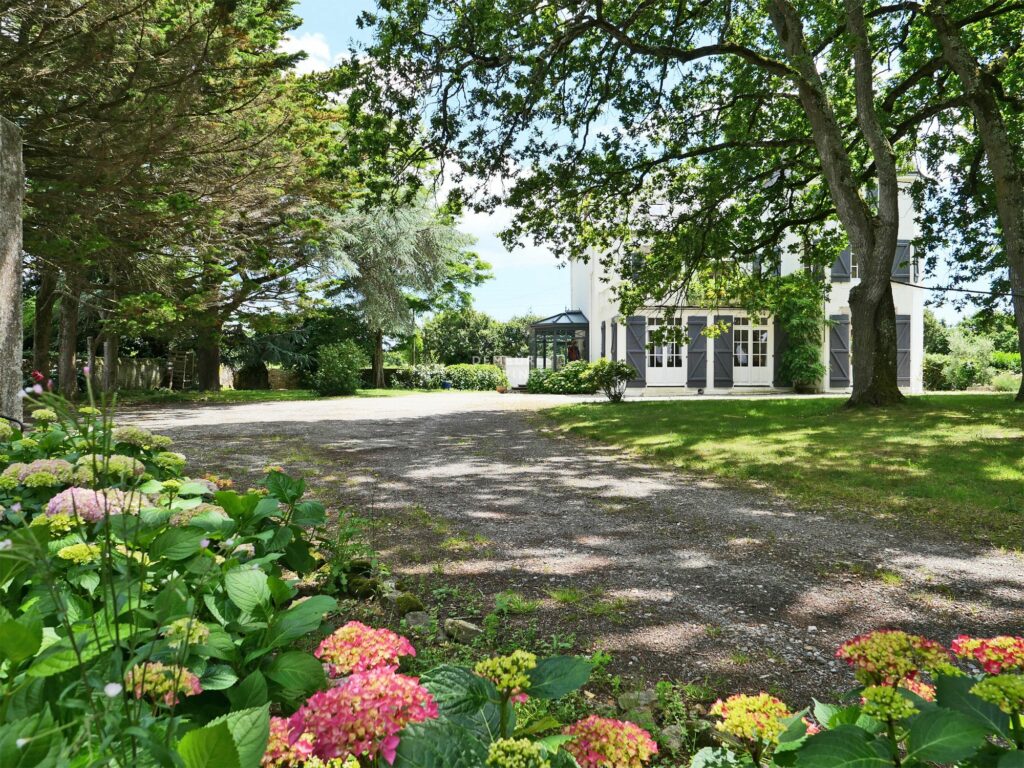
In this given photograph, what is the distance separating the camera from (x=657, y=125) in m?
11.2

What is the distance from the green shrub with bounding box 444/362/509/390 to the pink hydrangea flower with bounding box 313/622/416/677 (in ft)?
85.1

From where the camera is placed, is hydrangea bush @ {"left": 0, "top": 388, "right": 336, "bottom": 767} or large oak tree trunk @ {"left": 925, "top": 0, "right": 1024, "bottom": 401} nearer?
hydrangea bush @ {"left": 0, "top": 388, "right": 336, "bottom": 767}

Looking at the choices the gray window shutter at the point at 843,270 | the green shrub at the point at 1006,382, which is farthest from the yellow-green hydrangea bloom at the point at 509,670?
the green shrub at the point at 1006,382

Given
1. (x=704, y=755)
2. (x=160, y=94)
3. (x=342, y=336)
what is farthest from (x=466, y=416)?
(x=342, y=336)

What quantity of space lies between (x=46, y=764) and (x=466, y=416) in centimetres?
1191

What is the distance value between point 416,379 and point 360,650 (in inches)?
1039

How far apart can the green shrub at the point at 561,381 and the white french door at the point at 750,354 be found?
5361mm

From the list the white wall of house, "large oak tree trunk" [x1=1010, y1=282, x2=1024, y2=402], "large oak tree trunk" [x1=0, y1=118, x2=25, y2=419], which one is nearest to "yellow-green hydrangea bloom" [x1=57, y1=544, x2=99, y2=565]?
"large oak tree trunk" [x1=0, y1=118, x2=25, y2=419]

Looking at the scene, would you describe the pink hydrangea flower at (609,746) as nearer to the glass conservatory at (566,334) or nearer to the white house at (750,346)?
the white house at (750,346)

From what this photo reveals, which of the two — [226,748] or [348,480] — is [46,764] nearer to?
[226,748]

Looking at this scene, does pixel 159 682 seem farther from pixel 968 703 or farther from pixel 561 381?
pixel 561 381

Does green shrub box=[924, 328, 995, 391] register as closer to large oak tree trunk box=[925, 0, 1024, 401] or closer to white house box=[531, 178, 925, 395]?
white house box=[531, 178, 925, 395]

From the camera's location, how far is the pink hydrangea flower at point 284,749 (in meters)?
0.85

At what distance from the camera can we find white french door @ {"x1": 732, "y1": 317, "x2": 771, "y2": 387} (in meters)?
21.5
